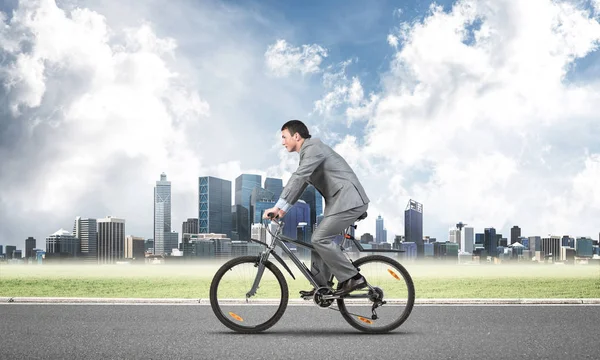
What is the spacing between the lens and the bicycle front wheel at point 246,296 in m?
6.68

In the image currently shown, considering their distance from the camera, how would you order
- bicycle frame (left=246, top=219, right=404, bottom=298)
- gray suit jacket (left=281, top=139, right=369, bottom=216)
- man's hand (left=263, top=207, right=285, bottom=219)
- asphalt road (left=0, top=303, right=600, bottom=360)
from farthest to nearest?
bicycle frame (left=246, top=219, right=404, bottom=298) < gray suit jacket (left=281, top=139, right=369, bottom=216) < man's hand (left=263, top=207, right=285, bottom=219) < asphalt road (left=0, top=303, right=600, bottom=360)

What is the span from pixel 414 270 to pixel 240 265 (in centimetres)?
1625

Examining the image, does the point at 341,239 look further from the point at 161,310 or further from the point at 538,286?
the point at 538,286

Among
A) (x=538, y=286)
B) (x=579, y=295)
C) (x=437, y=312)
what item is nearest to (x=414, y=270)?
(x=538, y=286)

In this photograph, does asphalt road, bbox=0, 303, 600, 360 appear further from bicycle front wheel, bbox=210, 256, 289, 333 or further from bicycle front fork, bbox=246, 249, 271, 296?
bicycle front fork, bbox=246, 249, 271, 296

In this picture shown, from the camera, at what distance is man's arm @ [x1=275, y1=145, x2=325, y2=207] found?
21.0 ft

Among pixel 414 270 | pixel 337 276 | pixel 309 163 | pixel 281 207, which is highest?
pixel 309 163

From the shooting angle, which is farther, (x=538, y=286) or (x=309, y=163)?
(x=538, y=286)

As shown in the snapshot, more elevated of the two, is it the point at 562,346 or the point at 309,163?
the point at 309,163

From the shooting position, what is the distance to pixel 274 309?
693cm

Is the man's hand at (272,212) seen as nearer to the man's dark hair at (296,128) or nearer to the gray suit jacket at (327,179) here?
the gray suit jacket at (327,179)

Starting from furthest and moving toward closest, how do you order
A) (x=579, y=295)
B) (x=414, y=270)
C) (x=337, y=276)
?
(x=414, y=270) → (x=579, y=295) → (x=337, y=276)

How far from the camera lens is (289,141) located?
6.69 meters

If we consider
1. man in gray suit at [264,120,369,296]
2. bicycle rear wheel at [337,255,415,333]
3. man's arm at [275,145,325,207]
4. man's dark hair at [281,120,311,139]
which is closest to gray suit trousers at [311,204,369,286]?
man in gray suit at [264,120,369,296]
